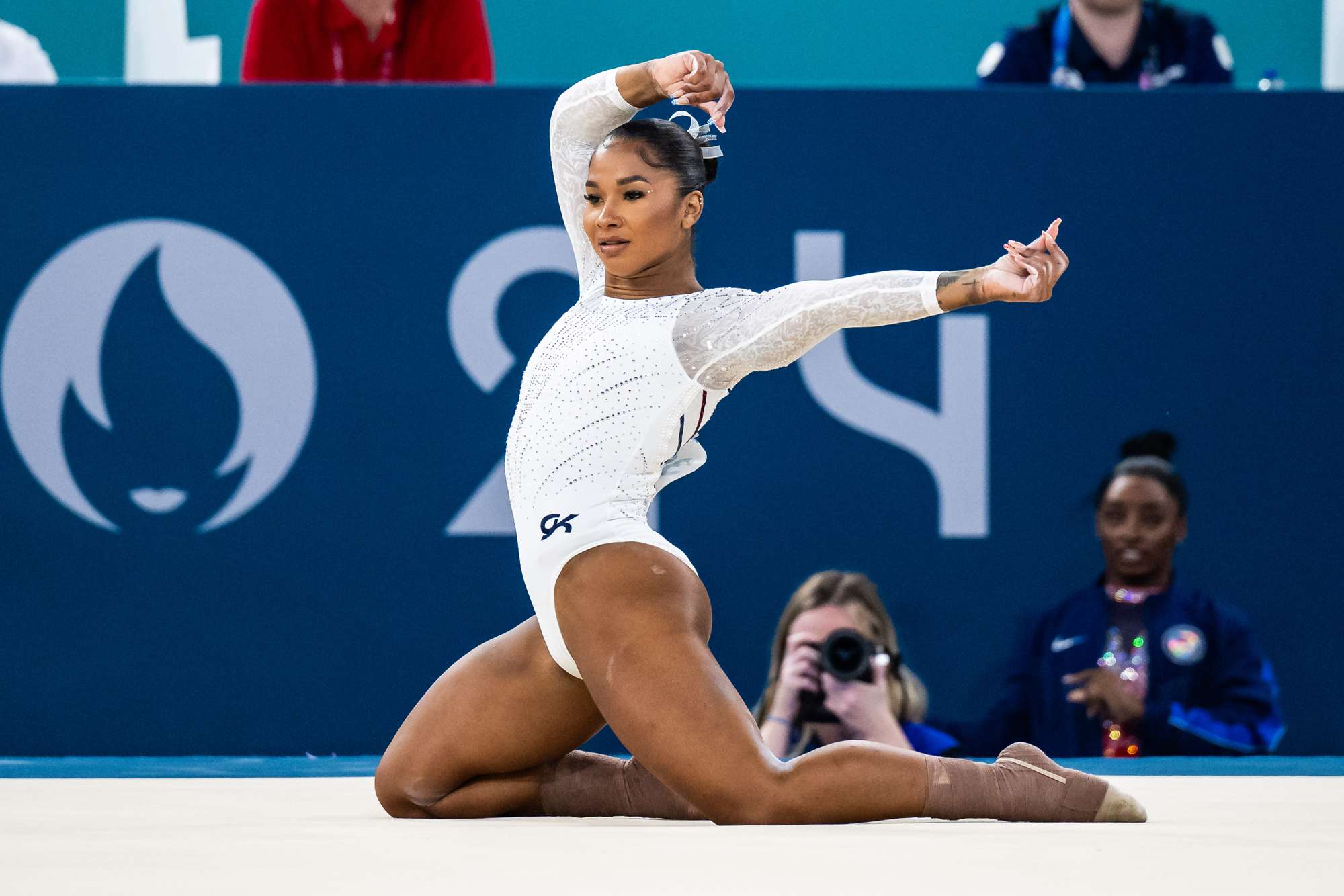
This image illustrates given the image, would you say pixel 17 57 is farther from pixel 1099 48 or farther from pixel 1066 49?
pixel 1099 48

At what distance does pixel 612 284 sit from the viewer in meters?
2.95

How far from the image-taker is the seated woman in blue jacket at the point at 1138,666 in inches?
162

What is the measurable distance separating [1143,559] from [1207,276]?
758mm

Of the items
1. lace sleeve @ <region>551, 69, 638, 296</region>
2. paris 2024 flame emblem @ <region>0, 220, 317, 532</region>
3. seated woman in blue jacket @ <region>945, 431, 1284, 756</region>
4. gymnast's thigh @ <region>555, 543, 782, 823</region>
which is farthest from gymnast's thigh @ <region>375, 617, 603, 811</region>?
seated woman in blue jacket @ <region>945, 431, 1284, 756</region>

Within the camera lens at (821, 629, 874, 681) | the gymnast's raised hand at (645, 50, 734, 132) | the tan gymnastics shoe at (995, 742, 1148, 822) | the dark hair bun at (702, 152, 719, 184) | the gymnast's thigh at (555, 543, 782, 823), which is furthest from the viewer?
the camera lens at (821, 629, 874, 681)

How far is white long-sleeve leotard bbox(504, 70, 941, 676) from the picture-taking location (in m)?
2.70

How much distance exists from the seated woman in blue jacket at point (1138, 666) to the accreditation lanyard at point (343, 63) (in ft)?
7.30

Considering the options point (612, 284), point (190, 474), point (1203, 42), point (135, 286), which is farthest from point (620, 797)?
point (1203, 42)

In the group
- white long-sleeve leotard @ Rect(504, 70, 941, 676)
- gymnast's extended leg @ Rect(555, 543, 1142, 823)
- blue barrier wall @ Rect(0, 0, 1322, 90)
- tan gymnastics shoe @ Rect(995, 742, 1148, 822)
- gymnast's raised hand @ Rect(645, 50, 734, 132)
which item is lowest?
tan gymnastics shoe @ Rect(995, 742, 1148, 822)

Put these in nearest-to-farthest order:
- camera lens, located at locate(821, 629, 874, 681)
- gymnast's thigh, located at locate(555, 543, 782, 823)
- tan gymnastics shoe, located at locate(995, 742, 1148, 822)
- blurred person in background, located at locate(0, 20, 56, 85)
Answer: gymnast's thigh, located at locate(555, 543, 782, 823) < tan gymnastics shoe, located at locate(995, 742, 1148, 822) < camera lens, located at locate(821, 629, 874, 681) < blurred person in background, located at locate(0, 20, 56, 85)

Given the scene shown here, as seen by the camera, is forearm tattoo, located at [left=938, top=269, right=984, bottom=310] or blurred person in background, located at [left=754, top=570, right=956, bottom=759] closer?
forearm tattoo, located at [left=938, top=269, right=984, bottom=310]

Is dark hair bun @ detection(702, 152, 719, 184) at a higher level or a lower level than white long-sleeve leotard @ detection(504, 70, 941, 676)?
higher

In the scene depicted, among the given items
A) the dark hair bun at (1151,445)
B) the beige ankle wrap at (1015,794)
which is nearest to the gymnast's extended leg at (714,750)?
the beige ankle wrap at (1015,794)

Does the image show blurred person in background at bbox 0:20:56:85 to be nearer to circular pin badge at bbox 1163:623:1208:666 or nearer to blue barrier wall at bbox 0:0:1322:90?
blue barrier wall at bbox 0:0:1322:90
